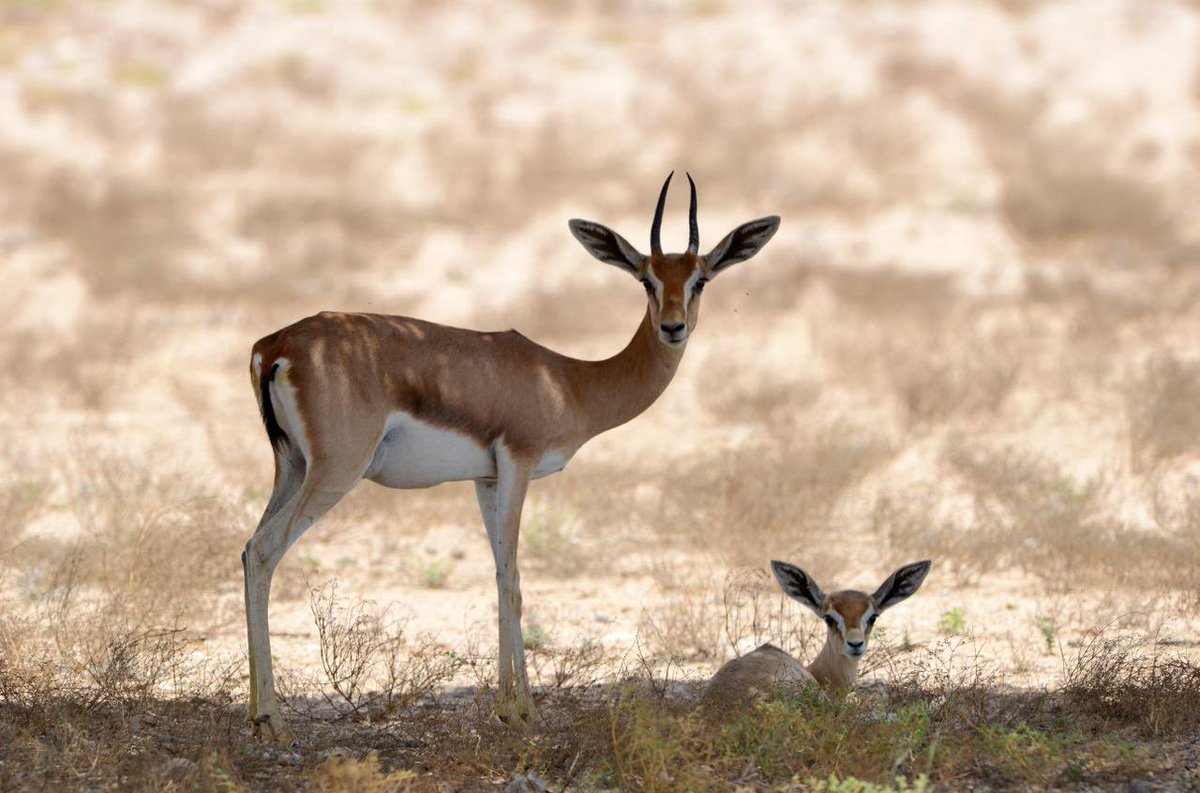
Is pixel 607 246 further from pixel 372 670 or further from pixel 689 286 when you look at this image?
pixel 372 670

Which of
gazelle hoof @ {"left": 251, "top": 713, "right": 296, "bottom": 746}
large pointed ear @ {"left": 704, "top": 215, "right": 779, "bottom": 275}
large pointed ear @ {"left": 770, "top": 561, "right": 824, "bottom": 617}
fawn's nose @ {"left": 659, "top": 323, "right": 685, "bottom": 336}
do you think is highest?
large pointed ear @ {"left": 704, "top": 215, "right": 779, "bottom": 275}

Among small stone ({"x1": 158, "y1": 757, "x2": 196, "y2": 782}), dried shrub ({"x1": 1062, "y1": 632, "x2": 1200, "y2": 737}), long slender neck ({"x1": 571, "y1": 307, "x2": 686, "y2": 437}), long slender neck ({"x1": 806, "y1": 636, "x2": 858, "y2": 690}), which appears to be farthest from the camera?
long slender neck ({"x1": 571, "y1": 307, "x2": 686, "y2": 437})

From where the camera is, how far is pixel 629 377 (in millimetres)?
6766

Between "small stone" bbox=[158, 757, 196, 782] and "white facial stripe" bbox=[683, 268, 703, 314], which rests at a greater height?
"white facial stripe" bbox=[683, 268, 703, 314]

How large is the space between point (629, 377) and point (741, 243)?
83 cm

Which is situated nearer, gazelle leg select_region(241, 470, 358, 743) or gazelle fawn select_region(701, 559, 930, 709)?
gazelle leg select_region(241, 470, 358, 743)

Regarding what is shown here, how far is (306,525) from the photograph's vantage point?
584 cm

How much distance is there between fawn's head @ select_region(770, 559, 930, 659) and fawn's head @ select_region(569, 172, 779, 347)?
3.74 feet

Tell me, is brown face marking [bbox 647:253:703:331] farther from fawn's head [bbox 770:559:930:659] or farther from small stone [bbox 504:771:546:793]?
small stone [bbox 504:771:546:793]

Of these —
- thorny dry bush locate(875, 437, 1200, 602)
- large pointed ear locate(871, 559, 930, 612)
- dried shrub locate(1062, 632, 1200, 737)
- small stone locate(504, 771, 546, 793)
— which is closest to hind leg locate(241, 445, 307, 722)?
small stone locate(504, 771, 546, 793)

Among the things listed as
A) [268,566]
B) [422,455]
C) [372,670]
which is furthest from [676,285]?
[372,670]

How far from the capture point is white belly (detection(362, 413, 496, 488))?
6031 millimetres

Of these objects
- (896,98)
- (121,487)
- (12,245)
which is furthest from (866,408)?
(896,98)

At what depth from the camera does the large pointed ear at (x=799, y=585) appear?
6562mm
